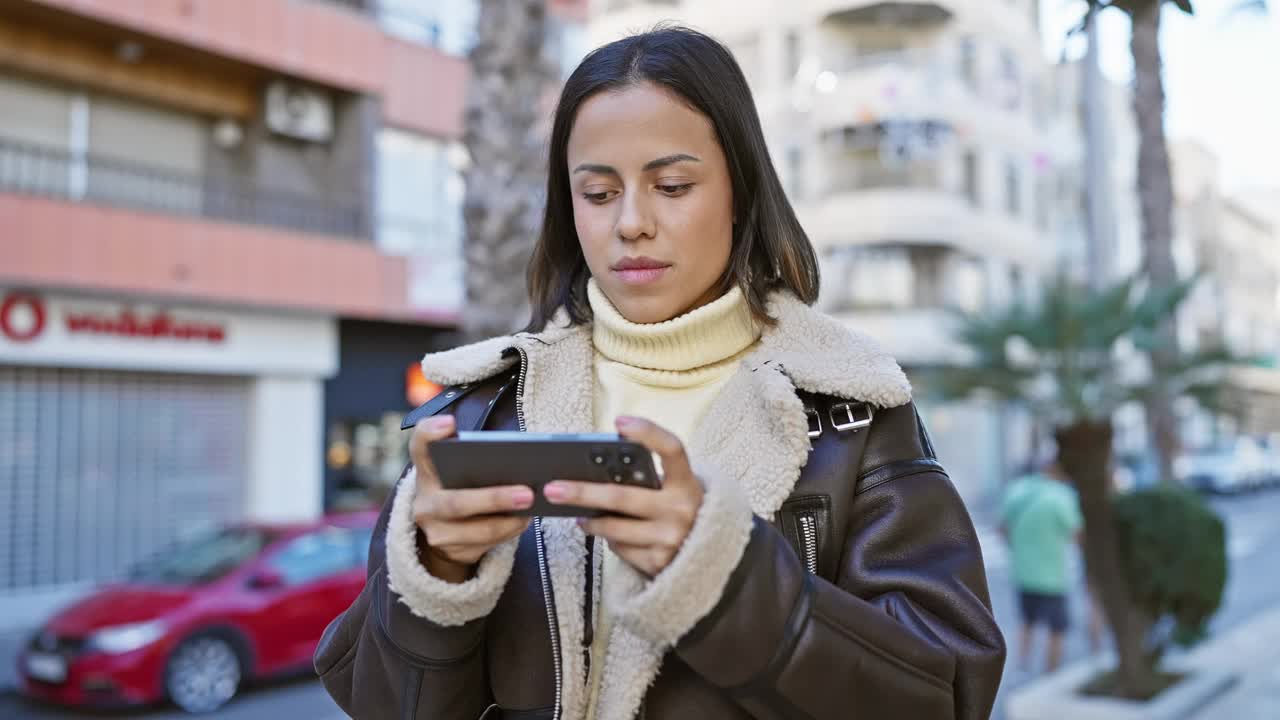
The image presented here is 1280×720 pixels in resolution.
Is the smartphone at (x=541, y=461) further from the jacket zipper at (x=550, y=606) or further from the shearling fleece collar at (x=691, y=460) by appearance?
the jacket zipper at (x=550, y=606)

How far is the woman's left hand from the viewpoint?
4.04ft

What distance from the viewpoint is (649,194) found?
1639 mm

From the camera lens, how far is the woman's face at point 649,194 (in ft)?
5.34

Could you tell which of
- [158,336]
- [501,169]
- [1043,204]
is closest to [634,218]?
[501,169]

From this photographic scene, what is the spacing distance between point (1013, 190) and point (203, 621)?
25730 millimetres

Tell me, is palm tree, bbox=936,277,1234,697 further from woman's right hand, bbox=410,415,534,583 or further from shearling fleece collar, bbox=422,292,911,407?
woman's right hand, bbox=410,415,534,583

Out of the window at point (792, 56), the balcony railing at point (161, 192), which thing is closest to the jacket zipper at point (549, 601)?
the balcony railing at point (161, 192)

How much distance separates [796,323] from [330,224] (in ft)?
49.7

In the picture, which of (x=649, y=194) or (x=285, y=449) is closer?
(x=649, y=194)

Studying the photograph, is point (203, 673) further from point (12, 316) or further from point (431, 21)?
point (431, 21)

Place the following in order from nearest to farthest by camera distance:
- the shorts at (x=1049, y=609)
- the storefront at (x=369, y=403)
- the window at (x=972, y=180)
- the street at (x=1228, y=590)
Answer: the shorts at (x=1049, y=609) → the street at (x=1228, y=590) → the storefront at (x=369, y=403) → the window at (x=972, y=180)

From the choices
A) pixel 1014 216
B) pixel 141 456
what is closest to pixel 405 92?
pixel 141 456

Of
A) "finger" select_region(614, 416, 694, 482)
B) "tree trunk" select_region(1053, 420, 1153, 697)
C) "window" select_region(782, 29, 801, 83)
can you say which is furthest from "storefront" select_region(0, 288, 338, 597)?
"window" select_region(782, 29, 801, 83)

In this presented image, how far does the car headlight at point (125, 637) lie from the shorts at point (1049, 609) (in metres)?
6.81
